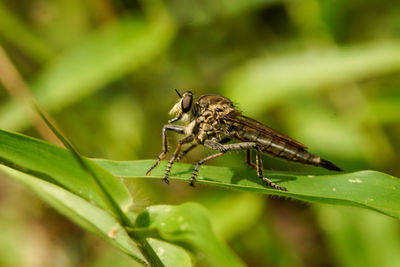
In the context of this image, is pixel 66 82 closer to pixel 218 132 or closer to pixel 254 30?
pixel 218 132

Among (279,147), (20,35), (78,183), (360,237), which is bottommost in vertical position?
(360,237)

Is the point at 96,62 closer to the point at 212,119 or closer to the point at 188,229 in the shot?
the point at 212,119

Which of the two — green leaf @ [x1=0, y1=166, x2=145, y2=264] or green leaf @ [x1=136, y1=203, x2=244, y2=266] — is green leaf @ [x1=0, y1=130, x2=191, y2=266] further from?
green leaf @ [x1=136, y1=203, x2=244, y2=266]

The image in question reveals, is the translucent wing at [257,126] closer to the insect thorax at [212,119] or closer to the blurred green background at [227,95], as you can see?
the insect thorax at [212,119]

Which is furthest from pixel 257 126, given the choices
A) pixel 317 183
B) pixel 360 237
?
pixel 360 237

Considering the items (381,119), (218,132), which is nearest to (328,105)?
(381,119)

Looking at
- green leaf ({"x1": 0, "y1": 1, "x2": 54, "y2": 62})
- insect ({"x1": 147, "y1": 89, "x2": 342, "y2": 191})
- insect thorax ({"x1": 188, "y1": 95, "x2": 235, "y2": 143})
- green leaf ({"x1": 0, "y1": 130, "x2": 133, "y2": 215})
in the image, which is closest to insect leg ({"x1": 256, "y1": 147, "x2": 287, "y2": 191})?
insect ({"x1": 147, "y1": 89, "x2": 342, "y2": 191})
